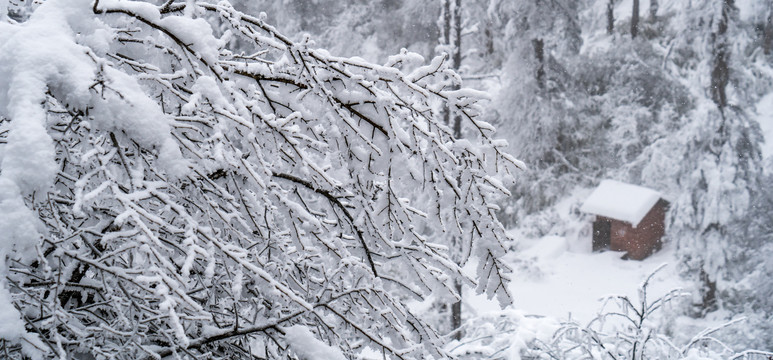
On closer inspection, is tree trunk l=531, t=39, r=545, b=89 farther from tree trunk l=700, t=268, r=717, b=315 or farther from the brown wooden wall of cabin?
tree trunk l=700, t=268, r=717, b=315

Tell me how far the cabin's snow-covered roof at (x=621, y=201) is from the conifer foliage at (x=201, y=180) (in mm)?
16163

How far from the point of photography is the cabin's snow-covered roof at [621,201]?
17.5 m

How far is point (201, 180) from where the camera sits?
6.79ft

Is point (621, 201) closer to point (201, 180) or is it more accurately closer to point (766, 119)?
point (766, 119)

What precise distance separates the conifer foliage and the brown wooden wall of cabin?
54.5 feet

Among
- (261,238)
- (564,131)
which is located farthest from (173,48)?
(564,131)

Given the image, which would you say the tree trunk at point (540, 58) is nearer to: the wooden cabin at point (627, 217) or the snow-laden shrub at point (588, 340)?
the wooden cabin at point (627, 217)

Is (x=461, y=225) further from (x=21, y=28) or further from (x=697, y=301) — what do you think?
(x=697, y=301)

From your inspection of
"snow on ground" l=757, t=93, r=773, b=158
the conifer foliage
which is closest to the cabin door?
"snow on ground" l=757, t=93, r=773, b=158

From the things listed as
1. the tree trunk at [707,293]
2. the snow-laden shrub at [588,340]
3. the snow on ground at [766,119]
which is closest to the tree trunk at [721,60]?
the tree trunk at [707,293]

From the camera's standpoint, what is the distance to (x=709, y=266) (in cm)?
1362

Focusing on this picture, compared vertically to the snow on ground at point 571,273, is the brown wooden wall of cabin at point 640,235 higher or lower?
higher

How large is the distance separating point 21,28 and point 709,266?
1491 centimetres

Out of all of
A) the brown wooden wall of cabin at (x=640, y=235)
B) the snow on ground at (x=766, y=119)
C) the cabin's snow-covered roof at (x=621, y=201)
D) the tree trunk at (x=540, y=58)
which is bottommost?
the brown wooden wall of cabin at (x=640, y=235)
